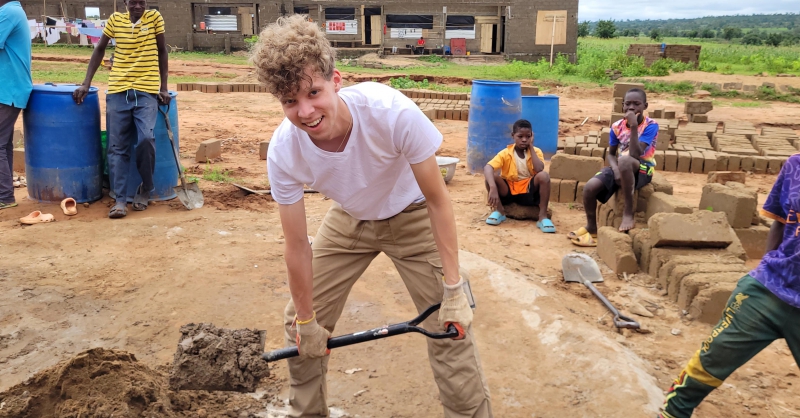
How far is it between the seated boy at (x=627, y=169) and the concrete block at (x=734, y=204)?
0.57 metres

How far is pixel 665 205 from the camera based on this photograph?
523 cm

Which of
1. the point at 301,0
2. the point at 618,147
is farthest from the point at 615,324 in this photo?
the point at 301,0

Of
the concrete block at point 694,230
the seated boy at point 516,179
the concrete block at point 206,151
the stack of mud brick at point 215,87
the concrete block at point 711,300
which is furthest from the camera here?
the stack of mud brick at point 215,87

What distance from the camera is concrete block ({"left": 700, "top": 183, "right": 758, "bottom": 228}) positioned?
16.7ft

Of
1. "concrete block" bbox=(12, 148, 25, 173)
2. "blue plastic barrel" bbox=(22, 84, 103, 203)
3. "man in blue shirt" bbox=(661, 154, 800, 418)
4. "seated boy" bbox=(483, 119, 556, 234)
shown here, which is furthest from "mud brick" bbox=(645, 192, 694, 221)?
"concrete block" bbox=(12, 148, 25, 173)

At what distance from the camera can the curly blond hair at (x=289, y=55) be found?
2025mm

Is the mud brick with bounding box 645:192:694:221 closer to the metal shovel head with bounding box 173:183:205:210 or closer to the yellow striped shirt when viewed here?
the metal shovel head with bounding box 173:183:205:210

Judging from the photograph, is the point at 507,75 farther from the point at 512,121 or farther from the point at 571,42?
the point at 512,121

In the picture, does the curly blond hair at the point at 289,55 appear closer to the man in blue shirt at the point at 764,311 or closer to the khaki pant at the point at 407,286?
the khaki pant at the point at 407,286

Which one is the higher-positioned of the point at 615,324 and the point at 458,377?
the point at 458,377

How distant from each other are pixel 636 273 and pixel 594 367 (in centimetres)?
184

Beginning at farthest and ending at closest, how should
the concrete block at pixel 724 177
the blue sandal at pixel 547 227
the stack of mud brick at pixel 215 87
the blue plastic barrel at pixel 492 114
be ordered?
the stack of mud brick at pixel 215 87 → the blue plastic barrel at pixel 492 114 → the concrete block at pixel 724 177 → the blue sandal at pixel 547 227

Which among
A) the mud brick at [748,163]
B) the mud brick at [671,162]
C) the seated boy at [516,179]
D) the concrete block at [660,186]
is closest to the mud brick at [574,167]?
the seated boy at [516,179]

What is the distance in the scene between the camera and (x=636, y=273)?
4855 mm
